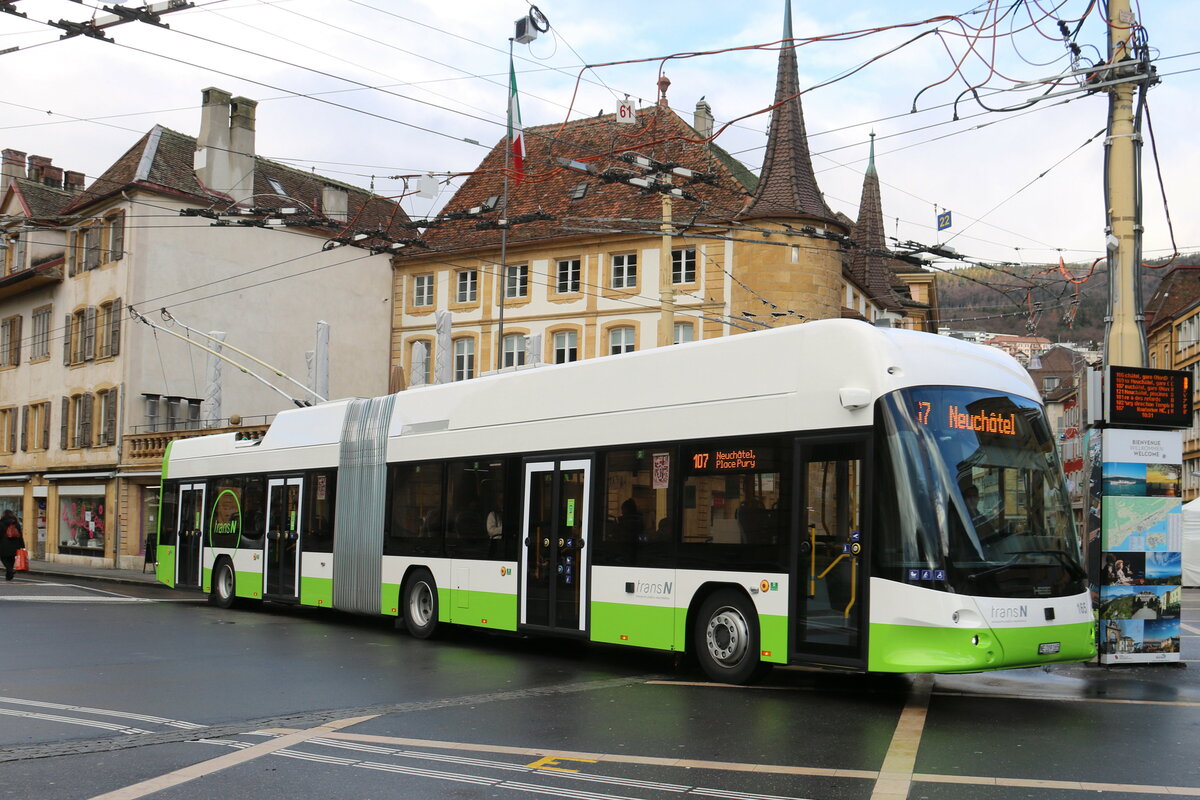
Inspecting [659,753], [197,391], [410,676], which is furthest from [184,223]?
[659,753]

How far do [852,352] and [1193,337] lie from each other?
A: 6284cm

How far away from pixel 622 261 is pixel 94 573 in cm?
1883

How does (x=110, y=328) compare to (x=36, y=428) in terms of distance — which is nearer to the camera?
(x=110, y=328)

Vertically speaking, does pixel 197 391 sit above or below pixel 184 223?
below

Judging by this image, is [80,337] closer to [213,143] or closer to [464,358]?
[213,143]

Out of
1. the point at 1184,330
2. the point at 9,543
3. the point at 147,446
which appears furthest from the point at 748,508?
the point at 1184,330

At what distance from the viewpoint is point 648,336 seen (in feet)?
137

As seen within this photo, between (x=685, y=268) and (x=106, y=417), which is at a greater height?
(x=685, y=268)

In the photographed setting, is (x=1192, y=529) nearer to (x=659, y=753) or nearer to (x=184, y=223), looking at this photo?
(x=184, y=223)

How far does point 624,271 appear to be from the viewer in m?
42.3

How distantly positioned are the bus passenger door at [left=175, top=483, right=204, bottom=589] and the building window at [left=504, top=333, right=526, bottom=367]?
22.0 metres

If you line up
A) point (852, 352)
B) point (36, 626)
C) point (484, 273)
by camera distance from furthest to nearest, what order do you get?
1. point (484, 273)
2. point (36, 626)
3. point (852, 352)

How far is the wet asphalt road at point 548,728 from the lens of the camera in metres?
7.18

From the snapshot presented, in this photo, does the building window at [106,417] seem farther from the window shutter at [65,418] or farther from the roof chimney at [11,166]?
the roof chimney at [11,166]
